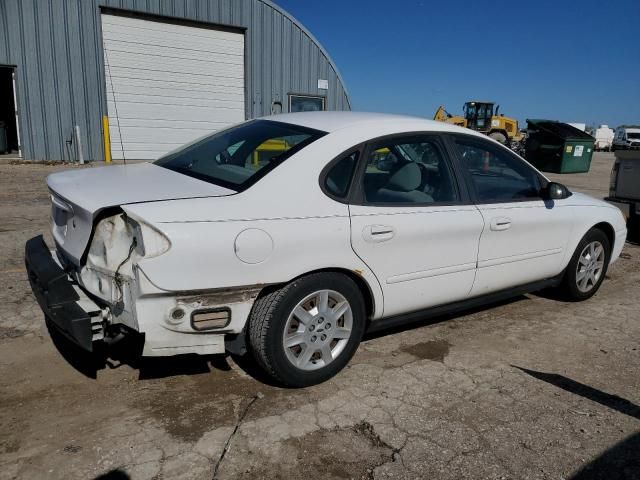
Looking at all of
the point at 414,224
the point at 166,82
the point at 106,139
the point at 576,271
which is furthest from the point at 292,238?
the point at 166,82

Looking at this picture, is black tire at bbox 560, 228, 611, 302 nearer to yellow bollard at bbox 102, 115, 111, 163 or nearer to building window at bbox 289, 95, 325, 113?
yellow bollard at bbox 102, 115, 111, 163

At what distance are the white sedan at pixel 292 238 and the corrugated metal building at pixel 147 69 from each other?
34.6ft

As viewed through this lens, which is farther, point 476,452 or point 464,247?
point 464,247

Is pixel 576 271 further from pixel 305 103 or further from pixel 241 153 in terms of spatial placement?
pixel 305 103

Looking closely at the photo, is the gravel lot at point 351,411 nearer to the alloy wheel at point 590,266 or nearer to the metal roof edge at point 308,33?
the alloy wheel at point 590,266

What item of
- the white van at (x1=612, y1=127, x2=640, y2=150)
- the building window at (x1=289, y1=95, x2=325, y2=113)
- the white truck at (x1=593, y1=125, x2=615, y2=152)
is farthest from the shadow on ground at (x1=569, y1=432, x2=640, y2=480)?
the white truck at (x1=593, y1=125, x2=615, y2=152)

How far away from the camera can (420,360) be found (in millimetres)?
3574

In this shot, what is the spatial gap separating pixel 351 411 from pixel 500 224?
1.76m

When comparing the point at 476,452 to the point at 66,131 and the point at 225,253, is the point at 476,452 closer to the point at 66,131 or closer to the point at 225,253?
the point at 225,253

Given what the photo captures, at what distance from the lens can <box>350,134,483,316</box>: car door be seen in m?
3.17

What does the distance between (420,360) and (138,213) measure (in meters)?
2.06

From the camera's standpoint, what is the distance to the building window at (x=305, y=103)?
1688 centimetres

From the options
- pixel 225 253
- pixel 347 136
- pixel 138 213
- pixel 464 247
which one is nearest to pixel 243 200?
pixel 225 253

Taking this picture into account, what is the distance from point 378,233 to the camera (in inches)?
124
